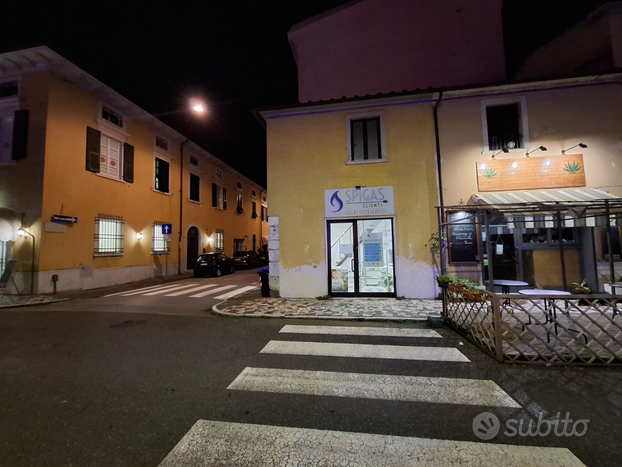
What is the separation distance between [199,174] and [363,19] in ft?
50.0

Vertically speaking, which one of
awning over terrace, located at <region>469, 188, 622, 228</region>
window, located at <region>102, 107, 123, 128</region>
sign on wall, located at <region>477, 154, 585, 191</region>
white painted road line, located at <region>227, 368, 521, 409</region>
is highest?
window, located at <region>102, 107, 123, 128</region>


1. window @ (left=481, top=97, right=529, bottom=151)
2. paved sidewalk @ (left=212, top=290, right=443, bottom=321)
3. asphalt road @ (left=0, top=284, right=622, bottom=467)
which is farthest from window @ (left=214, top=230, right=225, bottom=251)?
window @ (left=481, top=97, right=529, bottom=151)

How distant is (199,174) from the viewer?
71.5ft

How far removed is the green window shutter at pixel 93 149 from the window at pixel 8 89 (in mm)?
2780

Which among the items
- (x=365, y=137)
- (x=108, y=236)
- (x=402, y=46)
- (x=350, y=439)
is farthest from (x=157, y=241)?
(x=350, y=439)

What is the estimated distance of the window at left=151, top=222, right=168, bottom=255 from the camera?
55.0 ft

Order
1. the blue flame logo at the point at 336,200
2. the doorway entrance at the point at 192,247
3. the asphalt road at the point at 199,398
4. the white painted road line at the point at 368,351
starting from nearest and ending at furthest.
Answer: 1. the asphalt road at the point at 199,398
2. the white painted road line at the point at 368,351
3. the blue flame logo at the point at 336,200
4. the doorway entrance at the point at 192,247

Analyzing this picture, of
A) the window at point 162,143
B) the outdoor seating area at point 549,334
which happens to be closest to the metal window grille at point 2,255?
the window at point 162,143

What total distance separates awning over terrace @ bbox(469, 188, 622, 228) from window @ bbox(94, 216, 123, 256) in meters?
15.6

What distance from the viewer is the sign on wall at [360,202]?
29.7 feet

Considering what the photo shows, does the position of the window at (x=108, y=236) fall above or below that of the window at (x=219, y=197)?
below

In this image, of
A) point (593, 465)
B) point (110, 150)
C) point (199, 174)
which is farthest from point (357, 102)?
point (199, 174)

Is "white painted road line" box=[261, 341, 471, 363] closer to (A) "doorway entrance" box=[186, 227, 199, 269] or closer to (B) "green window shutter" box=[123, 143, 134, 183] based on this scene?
(B) "green window shutter" box=[123, 143, 134, 183]

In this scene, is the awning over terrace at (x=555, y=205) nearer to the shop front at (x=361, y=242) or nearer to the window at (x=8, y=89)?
the shop front at (x=361, y=242)
